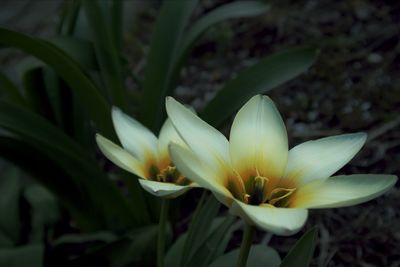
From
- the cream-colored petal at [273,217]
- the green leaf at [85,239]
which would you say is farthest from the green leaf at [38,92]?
the cream-colored petal at [273,217]

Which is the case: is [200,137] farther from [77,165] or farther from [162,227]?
[77,165]

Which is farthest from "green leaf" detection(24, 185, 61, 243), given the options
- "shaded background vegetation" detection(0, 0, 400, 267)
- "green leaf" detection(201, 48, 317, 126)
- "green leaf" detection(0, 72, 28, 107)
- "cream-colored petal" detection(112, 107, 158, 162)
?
"cream-colored petal" detection(112, 107, 158, 162)

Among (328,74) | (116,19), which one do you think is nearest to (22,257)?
(116,19)

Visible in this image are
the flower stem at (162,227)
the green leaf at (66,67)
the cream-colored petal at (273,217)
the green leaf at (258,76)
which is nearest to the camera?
the cream-colored petal at (273,217)

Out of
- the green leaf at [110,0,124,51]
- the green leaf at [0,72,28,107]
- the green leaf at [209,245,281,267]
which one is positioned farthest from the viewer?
the green leaf at [110,0,124,51]

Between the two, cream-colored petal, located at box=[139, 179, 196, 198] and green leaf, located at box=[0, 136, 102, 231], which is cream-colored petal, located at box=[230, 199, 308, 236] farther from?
green leaf, located at box=[0, 136, 102, 231]

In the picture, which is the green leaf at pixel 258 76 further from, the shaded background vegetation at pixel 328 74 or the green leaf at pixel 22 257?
the green leaf at pixel 22 257
